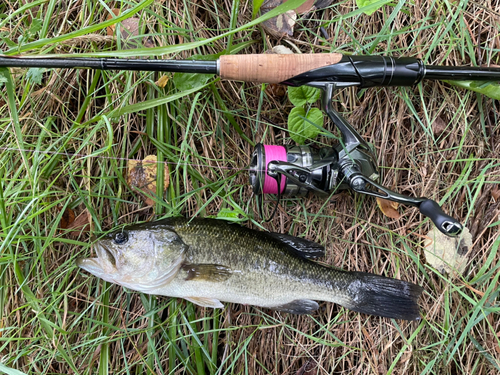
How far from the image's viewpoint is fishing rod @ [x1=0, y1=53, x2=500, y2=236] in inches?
73.9

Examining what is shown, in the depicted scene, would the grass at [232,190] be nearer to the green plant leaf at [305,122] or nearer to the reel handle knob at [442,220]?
the green plant leaf at [305,122]

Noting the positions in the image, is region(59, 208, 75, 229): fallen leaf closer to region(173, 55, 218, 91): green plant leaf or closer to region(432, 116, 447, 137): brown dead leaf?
region(173, 55, 218, 91): green plant leaf

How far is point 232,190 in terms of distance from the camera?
7.99 ft

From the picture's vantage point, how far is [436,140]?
244 cm

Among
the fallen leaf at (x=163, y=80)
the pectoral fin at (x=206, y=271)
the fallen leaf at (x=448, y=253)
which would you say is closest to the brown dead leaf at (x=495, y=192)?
the fallen leaf at (x=448, y=253)

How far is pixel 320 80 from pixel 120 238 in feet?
4.80

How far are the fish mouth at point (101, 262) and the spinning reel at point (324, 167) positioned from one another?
0.95 m

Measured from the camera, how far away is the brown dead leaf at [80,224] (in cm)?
241

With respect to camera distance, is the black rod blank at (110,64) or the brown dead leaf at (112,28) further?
the brown dead leaf at (112,28)

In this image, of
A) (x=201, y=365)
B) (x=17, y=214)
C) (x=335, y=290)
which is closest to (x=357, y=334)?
(x=335, y=290)

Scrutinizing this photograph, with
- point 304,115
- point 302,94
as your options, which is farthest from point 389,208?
point 302,94

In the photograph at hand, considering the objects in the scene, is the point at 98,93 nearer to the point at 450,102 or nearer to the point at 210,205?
the point at 210,205

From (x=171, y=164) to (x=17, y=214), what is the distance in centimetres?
106

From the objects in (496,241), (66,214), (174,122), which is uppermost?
(174,122)
